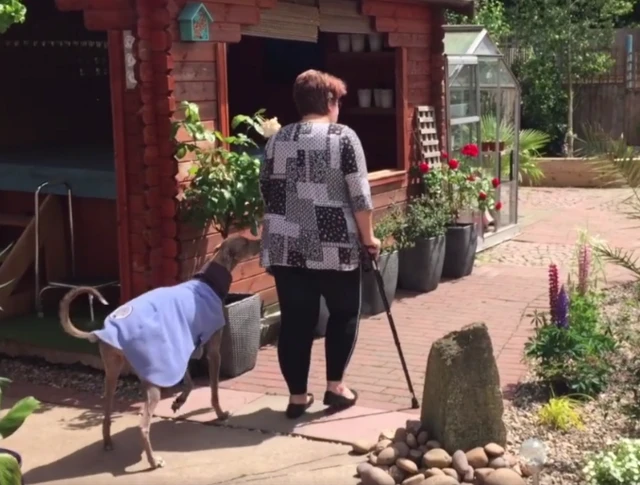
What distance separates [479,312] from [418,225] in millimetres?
1027

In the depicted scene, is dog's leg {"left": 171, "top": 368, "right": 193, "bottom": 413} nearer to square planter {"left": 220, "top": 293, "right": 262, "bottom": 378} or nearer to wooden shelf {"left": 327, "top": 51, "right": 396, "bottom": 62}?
square planter {"left": 220, "top": 293, "right": 262, "bottom": 378}

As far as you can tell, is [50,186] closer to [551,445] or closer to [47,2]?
[47,2]

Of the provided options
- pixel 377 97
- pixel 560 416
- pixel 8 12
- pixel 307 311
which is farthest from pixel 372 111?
pixel 8 12

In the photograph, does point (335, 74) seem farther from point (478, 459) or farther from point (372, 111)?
point (478, 459)

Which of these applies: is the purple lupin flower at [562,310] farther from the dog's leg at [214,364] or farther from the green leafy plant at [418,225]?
the green leafy plant at [418,225]

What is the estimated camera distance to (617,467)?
4039 mm

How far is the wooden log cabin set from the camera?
5.94 m

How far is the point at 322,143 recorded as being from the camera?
16.6 ft

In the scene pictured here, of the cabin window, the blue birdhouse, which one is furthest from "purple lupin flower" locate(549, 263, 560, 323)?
the cabin window

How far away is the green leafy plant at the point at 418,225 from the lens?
8312mm

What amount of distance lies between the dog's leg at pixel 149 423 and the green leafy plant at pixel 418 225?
3.92m

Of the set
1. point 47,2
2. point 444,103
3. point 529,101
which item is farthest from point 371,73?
point 529,101

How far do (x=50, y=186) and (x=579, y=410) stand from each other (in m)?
3.86

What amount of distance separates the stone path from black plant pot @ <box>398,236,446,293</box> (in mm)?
140
